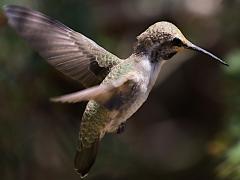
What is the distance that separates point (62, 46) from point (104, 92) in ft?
1.06

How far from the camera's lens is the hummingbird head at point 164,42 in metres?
1.53

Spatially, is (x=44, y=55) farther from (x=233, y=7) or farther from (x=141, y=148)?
(x=141, y=148)

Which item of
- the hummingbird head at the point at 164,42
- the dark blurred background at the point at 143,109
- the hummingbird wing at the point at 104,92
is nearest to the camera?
the hummingbird wing at the point at 104,92

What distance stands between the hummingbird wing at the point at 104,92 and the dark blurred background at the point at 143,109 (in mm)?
488

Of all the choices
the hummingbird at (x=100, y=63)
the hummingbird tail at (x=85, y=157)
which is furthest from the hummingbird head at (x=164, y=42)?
the hummingbird tail at (x=85, y=157)

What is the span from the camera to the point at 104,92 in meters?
1.44

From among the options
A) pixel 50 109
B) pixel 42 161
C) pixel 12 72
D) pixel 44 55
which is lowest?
pixel 42 161

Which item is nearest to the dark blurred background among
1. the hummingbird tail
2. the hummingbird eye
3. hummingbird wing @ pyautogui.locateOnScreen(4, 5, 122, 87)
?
hummingbird wing @ pyautogui.locateOnScreen(4, 5, 122, 87)

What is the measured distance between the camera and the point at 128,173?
137 inches

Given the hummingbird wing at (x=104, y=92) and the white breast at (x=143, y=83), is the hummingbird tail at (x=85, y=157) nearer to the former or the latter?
the white breast at (x=143, y=83)

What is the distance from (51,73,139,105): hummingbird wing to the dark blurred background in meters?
0.49

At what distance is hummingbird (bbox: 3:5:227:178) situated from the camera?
1.54m

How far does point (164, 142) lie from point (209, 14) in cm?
92

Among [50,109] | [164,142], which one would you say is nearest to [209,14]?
[164,142]
